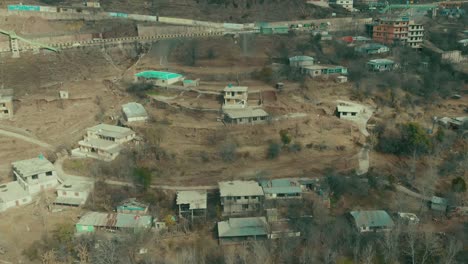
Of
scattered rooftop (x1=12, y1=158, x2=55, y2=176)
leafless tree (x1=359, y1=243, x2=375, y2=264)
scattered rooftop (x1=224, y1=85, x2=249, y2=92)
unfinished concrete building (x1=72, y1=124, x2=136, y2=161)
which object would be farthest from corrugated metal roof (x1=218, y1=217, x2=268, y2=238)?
scattered rooftop (x1=224, y1=85, x2=249, y2=92)

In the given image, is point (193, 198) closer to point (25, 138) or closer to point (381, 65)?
point (25, 138)

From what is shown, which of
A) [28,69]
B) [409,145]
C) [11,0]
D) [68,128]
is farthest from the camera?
[11,0]

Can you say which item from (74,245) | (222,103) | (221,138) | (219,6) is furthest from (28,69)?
(219,6)

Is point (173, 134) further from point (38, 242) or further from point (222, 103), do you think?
point (38, 242)

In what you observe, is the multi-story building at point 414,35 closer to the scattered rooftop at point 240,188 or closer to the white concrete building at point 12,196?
the scattered rooftop at point 240,188

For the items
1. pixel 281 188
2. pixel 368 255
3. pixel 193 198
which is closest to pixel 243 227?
pixel 193 198

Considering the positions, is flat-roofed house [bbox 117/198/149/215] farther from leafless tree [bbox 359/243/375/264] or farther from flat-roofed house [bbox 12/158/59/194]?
leafless tree [bbox 359/243/375/264]

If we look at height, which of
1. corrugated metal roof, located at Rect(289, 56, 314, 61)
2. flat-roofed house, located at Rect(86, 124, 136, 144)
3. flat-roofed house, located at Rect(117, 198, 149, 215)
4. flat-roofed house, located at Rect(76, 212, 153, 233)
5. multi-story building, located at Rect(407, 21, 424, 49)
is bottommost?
flat-roofed house, located at Rect(76, 212, 153, 233)

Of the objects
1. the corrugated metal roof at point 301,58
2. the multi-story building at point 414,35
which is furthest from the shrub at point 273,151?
the multi-story building at point 414,35
